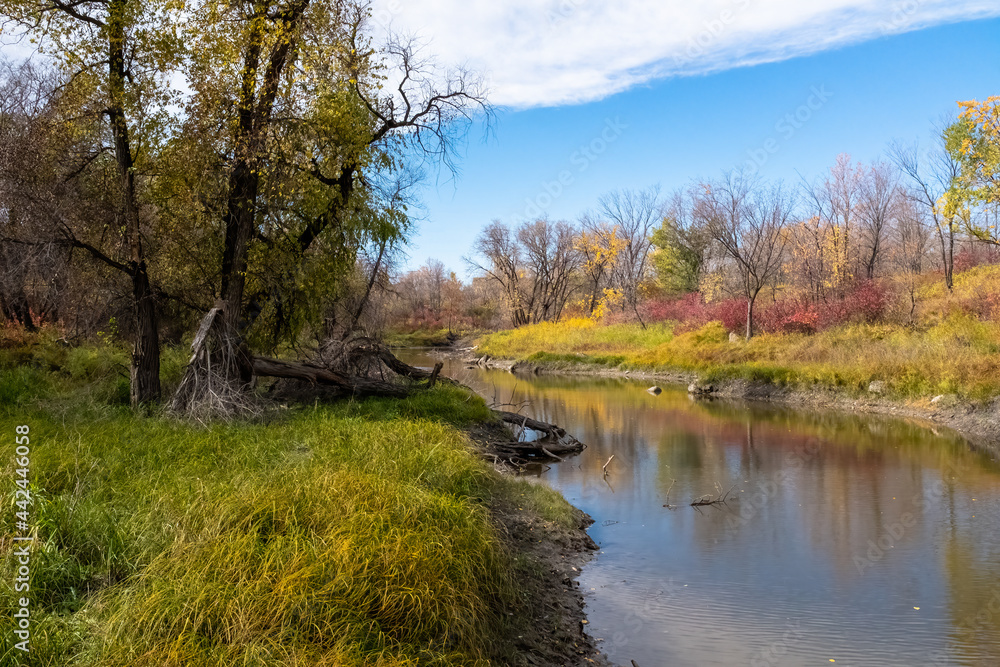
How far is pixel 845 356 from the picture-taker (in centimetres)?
→ 2156

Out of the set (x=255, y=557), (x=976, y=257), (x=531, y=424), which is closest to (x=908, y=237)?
(x=976, y=257)

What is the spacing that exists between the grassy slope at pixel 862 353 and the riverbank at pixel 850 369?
3 centimetres

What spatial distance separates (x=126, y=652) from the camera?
3.62m

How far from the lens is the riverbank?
16750 millimetres

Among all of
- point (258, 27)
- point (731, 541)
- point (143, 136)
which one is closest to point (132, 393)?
point (143, 136)

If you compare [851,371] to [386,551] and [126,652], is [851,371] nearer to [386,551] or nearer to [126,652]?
[386,551]

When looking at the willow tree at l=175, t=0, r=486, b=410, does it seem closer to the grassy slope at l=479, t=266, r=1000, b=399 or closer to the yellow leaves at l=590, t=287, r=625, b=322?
the grassy slope at l=479, t=266, r=1000, b=399

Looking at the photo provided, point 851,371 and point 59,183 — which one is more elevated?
point 59,183

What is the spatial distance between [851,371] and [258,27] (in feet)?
61.0

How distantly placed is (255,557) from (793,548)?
6713mm

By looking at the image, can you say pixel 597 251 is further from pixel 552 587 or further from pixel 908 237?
pixel 552 587

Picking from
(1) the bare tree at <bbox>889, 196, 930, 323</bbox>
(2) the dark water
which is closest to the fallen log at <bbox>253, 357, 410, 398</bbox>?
(2) the dark water

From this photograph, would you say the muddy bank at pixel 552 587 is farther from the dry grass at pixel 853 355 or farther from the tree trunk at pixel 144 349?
the dry grass at pixel 853 355

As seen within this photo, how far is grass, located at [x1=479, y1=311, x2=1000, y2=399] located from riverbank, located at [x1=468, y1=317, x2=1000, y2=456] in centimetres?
3
